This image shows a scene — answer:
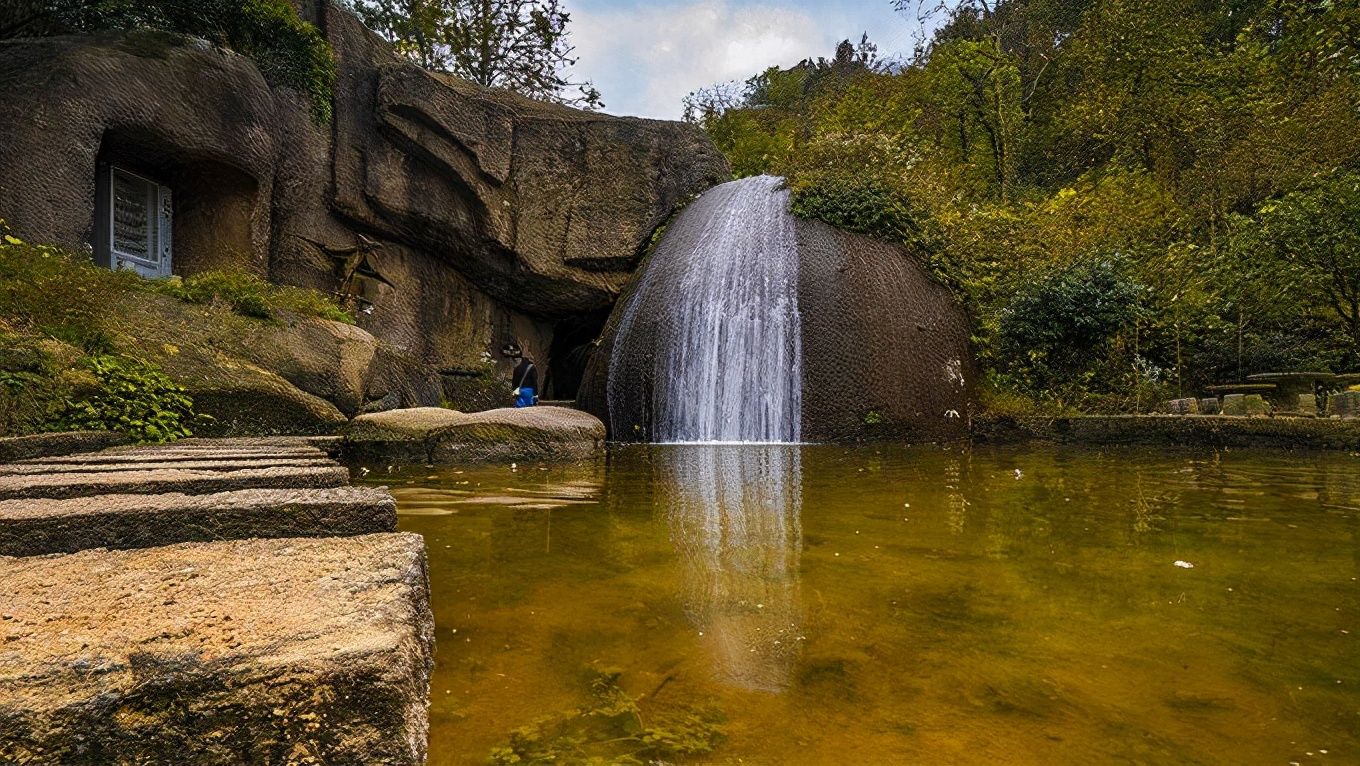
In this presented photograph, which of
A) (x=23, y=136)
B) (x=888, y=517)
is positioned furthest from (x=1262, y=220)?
(x=23, y=136)

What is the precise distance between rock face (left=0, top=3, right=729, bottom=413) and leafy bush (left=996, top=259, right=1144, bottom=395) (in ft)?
23.2

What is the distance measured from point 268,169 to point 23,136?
311 cm

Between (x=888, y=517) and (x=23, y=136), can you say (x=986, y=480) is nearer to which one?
(x=888, y=517)

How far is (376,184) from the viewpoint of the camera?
1174 centimetres

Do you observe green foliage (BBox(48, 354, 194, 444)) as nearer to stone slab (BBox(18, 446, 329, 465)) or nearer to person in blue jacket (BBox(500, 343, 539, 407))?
stone slab (BBox(18, 446, 329, 465))

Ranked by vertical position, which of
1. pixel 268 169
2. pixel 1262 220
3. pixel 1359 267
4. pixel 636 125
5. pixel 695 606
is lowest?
pixel 695 606

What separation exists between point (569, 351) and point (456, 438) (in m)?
11.0

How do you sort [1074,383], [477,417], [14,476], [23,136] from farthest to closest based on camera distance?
[1074,383] < [23,136] < [477,417] < [14,476]

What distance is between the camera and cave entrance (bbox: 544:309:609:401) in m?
15.2

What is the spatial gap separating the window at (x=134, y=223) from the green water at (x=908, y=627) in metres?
9.69

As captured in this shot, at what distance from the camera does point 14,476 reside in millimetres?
2059

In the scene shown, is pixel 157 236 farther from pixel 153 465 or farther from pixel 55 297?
pixel 153 465

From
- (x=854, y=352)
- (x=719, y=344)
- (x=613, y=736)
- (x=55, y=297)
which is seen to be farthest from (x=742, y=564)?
(x=719, y=344)

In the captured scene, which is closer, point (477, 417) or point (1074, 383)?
point (477, 417)
